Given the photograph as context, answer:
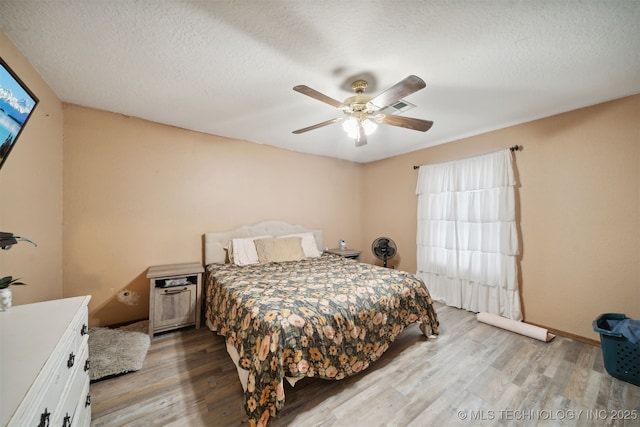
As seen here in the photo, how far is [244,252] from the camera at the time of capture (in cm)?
304

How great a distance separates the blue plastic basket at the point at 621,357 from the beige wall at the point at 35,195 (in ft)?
14.2

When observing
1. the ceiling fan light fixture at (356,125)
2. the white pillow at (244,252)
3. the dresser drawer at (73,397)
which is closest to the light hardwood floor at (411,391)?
the dresser drawer at (73,397)

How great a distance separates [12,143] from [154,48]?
1.02 m

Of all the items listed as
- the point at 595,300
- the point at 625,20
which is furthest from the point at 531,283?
the point at 625,20

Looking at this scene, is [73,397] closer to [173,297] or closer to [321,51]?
[173,297]

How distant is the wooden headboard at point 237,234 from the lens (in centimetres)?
299

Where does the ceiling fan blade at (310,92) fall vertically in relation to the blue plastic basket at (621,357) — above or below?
above

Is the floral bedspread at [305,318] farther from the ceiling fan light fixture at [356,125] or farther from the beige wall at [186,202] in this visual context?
the ceiling fan light fixture at [356,125]

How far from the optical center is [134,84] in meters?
1.95

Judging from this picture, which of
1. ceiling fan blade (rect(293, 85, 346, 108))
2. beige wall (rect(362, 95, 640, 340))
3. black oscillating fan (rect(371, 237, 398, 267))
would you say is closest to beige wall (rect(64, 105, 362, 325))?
black oscillating fan (rect(371, 237, 398, 267))

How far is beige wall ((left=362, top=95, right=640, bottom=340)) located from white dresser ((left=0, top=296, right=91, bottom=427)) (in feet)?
12.5

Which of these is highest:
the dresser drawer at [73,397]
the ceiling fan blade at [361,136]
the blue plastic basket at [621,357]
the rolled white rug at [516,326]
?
the ceiling fan blade at [361,136]

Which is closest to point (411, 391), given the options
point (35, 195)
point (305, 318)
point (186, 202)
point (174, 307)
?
point (305, 318)

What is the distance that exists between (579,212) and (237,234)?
391 cm
